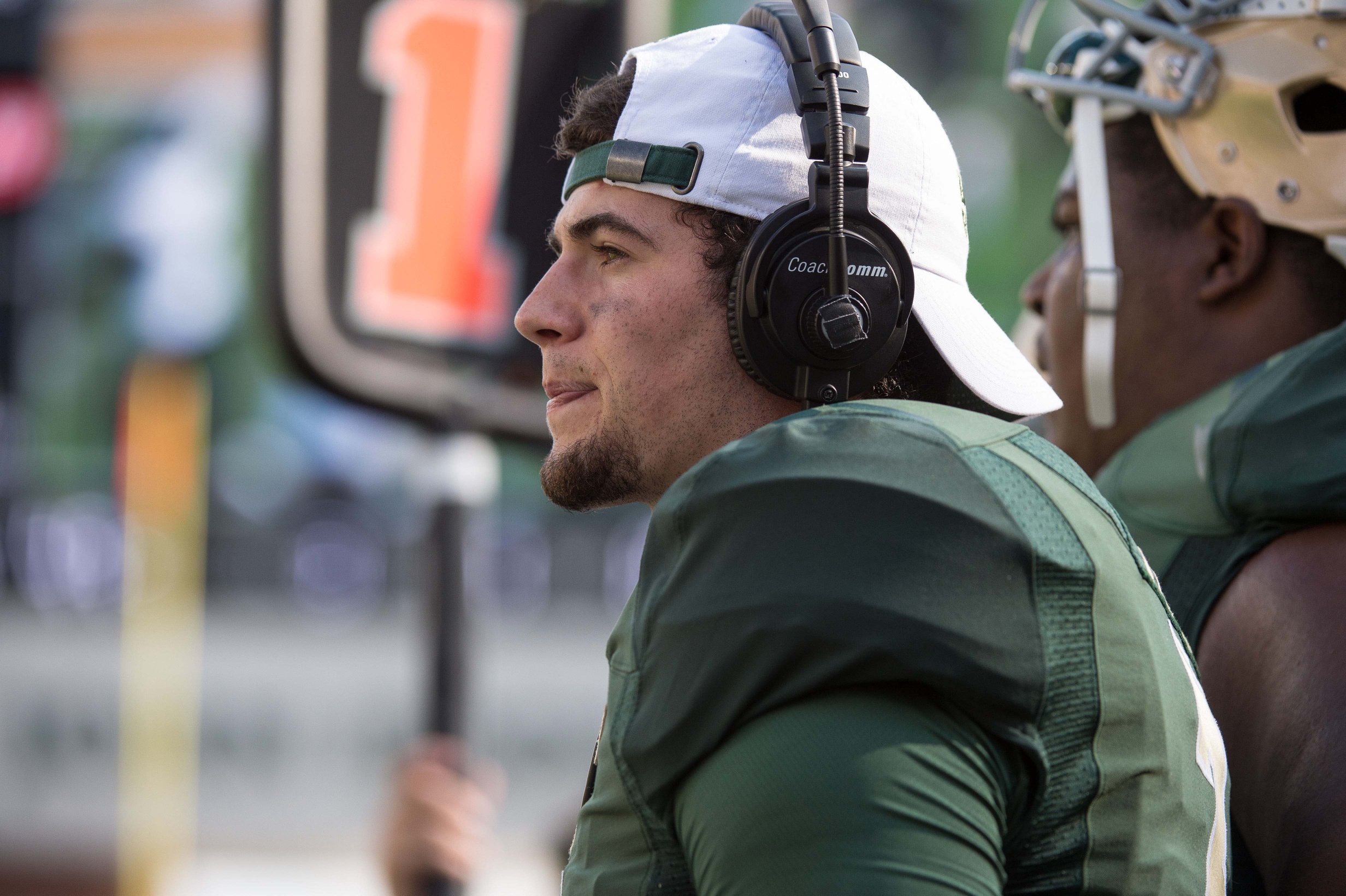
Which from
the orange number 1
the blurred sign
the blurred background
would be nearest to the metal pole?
the blurred sign

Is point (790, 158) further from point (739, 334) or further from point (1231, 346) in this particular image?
point (1231, 346)

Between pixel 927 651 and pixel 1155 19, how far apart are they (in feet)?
5.24

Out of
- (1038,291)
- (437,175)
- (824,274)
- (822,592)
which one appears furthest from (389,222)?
(822,592)

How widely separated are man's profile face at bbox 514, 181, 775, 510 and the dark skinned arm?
66 centimetres

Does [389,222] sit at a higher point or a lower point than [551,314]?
lower

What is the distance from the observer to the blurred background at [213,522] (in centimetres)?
1312

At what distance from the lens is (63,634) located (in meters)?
13.7

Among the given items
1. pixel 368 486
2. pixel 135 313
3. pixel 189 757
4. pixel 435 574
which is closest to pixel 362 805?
pixel 189 757

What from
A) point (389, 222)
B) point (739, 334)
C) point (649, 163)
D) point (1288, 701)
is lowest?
point (1288, 701)

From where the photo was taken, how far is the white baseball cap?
4.78ft

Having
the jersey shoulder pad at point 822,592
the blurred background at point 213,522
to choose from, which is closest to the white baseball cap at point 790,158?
the jersey shoulder pad at point 822,592

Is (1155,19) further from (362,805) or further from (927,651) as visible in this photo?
(362,805)

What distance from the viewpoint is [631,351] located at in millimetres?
1472

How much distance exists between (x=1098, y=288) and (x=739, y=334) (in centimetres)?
95
